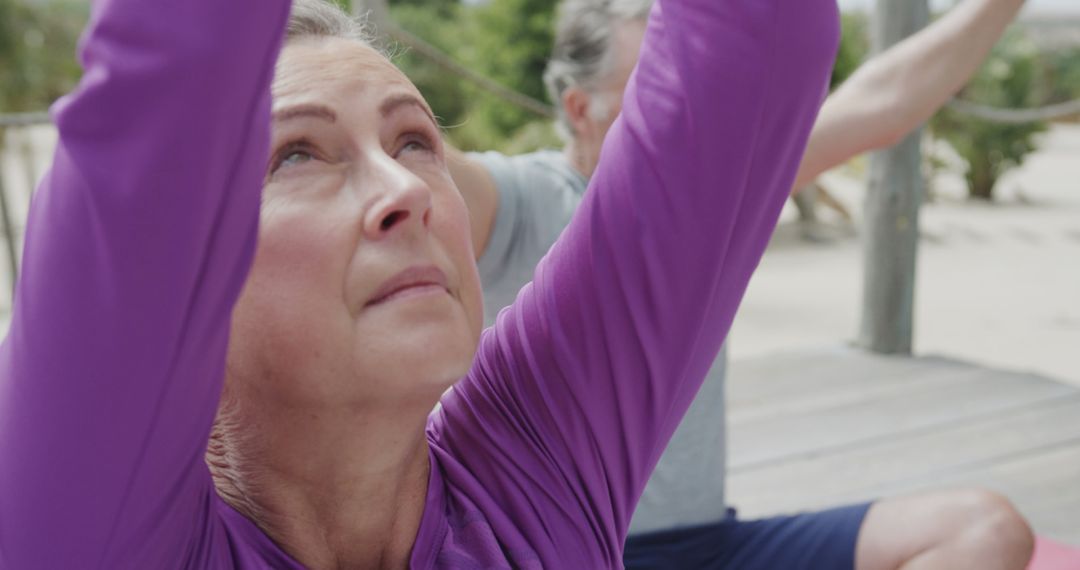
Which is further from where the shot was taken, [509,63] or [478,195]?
[509,63]

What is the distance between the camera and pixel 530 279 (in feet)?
6.42

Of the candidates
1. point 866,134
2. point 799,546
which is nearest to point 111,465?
point 799,546

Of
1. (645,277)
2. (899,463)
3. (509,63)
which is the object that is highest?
(645,277)

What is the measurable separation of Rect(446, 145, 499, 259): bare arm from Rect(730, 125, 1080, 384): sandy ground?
99.3 inches

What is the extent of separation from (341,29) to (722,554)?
3.89 feet

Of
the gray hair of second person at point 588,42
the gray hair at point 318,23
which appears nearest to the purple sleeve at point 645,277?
the gray hair at point 318,23

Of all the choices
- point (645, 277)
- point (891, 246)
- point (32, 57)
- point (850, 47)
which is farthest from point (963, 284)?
point (32, 57)

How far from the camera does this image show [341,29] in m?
1.00

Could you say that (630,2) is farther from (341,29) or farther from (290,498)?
(290,498)

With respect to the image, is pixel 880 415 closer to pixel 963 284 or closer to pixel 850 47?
pixel 963 284

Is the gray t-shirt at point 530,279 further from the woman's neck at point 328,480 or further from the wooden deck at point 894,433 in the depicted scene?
the woman's neck at point 328,480

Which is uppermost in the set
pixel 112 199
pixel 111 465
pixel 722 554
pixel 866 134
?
pixel 112 199

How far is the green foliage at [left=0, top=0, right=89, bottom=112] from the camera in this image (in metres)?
11.6

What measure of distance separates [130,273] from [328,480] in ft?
1.15
